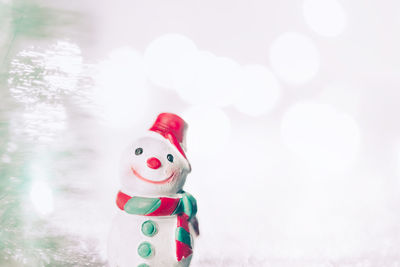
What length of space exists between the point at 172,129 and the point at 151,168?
155 mm

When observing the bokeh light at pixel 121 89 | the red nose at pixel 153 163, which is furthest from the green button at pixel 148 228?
the bokeh light at pixel 121 89

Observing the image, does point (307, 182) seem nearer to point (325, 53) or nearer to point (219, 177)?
point (219, 177)

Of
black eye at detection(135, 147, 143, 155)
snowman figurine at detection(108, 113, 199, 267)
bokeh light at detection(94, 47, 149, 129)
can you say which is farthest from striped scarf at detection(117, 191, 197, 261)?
bokeh light at detection(94, 47, 149, 129)

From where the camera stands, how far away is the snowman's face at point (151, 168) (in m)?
1.19

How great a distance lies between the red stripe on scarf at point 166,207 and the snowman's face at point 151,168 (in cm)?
3

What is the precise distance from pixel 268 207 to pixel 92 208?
0.76 m

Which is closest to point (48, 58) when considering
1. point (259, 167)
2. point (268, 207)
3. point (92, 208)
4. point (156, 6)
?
point (156, 6)

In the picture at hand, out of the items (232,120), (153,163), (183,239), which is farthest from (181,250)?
(232,120)

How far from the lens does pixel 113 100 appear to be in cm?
194

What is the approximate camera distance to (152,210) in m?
1.16

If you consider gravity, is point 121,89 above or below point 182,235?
above

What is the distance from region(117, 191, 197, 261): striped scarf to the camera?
45.9 inches

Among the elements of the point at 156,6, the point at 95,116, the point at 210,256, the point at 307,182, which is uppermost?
the point at 156,6

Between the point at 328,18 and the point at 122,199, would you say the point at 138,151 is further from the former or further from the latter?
the point at 328,18
